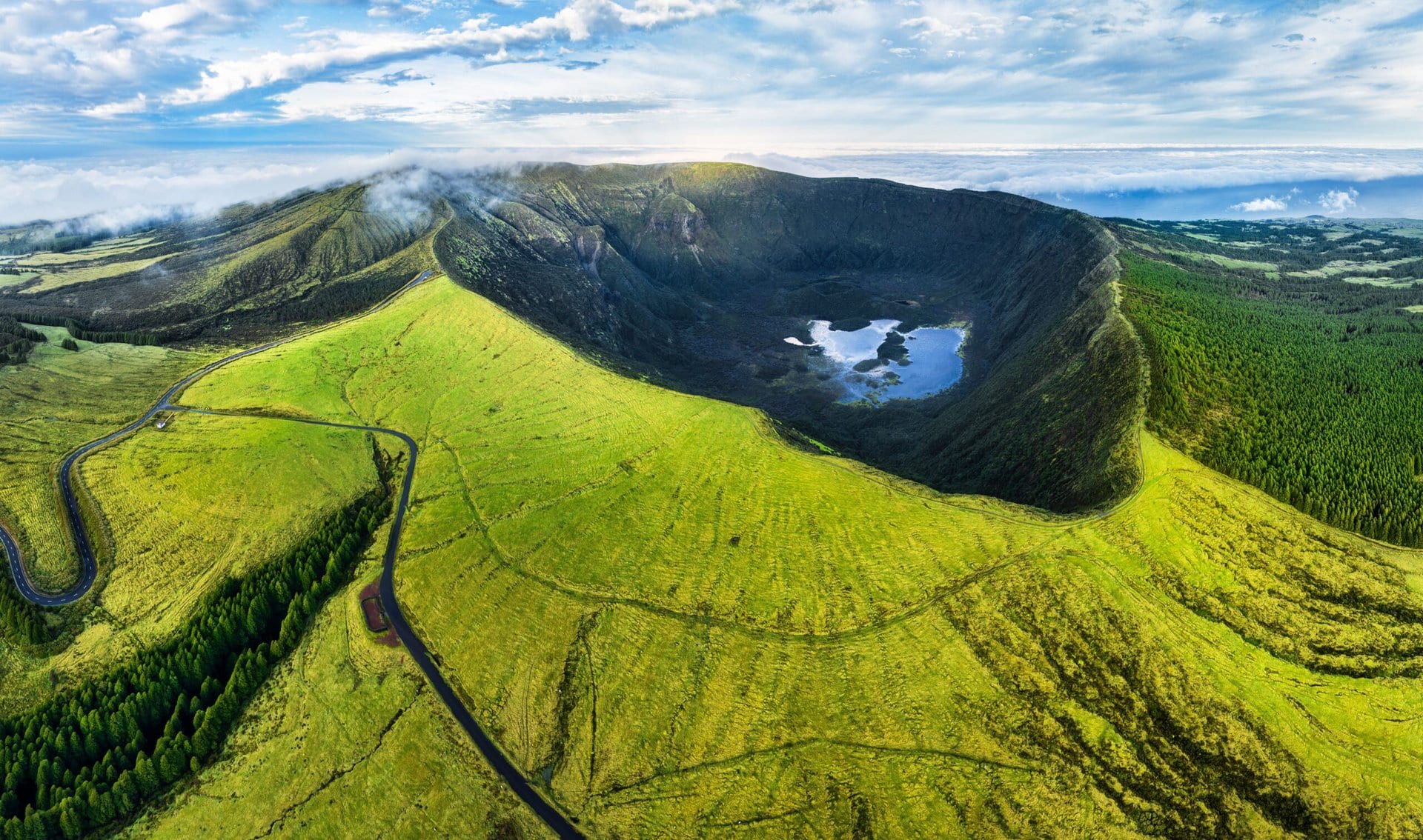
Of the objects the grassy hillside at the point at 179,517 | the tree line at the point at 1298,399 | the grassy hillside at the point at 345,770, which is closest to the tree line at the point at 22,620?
the grassy hillside at the point at 179,517

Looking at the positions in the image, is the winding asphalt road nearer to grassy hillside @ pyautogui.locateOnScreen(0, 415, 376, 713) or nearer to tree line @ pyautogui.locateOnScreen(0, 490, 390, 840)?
grassy hillside @ pyautogui.locateOnScreen(0, 415, 376, 713)

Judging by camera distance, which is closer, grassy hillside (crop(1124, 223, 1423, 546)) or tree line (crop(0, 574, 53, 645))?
grassy hillside (crop(1124, 223, 1423, 546))

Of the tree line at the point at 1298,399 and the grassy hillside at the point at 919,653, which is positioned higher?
the tree line at the point at 1298,399

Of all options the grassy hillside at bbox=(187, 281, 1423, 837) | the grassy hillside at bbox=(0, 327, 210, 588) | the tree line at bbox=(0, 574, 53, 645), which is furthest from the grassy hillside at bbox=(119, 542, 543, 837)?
the grassy hillside at bbox=(0, 327, 210, 588)

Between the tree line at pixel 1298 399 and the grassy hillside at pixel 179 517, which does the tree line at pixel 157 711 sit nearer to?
the grassy hillside at pixel 179 517

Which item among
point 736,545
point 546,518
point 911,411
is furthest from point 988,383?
point 546,518

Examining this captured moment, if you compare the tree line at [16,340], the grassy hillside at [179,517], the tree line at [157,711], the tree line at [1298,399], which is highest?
the tree line at [1298,399]

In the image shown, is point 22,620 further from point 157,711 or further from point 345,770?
point 345,770
